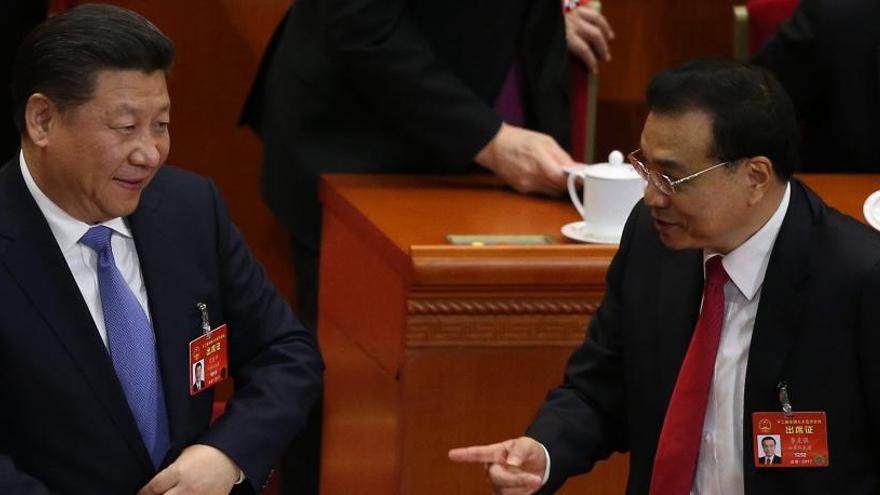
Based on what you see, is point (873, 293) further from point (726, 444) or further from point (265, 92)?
point (265, 92)

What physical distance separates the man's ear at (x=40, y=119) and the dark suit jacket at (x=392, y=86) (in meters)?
1.03

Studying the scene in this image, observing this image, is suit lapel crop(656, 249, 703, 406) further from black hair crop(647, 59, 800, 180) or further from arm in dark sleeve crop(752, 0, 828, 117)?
arm in dark sleeve crop(752, 0, 828, 117)

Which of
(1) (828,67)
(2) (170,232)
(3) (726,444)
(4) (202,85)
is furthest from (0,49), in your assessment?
(3) (726,444)

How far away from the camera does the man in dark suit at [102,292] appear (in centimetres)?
215

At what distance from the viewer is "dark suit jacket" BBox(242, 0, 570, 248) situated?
3.12m

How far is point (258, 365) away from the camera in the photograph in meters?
2.44

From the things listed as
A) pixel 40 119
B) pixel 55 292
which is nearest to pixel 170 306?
pixel 55 292

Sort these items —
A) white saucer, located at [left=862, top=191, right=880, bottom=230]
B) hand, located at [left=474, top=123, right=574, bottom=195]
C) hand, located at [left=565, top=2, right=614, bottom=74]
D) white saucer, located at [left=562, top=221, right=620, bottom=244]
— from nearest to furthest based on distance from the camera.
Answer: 1. white saucer, located at [left=862, top=191, right=880, bottom=230]
2. white saucer, located at [left=562, top=221, right=620, bottom=244]
3. hand, located at [left=474, top=123, right=574, bottom=195]
4. hand, located at [left=565, top=2, right=614, bottom=74]

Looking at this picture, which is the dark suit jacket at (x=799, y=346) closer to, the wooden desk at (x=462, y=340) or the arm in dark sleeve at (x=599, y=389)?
the arm in dark sleeve at (x=599, y=389)

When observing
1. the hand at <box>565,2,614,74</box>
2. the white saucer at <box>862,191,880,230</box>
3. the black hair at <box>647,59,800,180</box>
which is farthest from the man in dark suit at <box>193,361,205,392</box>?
the hand at <box>565,2,614,74</box>

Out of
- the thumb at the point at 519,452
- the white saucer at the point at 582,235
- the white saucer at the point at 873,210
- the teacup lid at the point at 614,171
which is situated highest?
the teacup lid at the point at 614,171

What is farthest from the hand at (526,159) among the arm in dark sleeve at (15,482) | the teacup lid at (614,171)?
the arm in dark sleeve at (15,482)

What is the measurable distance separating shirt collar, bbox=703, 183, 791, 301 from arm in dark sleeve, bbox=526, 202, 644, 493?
19 centimetres

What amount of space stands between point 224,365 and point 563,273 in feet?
1.92
